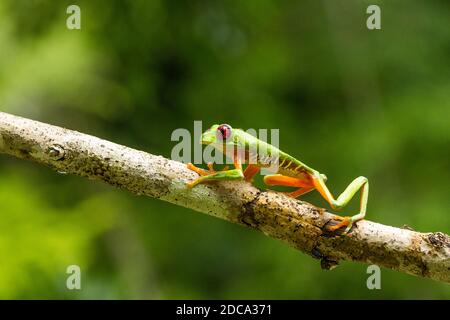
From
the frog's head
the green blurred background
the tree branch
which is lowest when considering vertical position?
the tree branch

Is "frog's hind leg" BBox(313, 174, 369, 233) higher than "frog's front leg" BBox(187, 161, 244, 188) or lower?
lower

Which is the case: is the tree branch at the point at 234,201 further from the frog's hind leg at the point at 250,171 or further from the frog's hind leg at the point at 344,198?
the frog's hind leg at the point at 250,171

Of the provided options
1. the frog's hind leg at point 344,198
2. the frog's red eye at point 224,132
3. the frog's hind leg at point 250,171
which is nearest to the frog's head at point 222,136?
the frog's red eye at point 224,132

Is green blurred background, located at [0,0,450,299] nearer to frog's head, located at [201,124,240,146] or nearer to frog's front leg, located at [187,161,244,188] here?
frog's head, located at [201,124,240,146]

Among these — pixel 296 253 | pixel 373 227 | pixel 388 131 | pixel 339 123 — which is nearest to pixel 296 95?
pixel 339 123

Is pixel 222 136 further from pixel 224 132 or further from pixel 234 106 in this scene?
pixel 234 106

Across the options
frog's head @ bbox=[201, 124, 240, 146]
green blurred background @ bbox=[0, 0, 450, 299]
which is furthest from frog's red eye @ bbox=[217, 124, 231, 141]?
green blurred background @ bbox=[0, 0, 450, 299]
